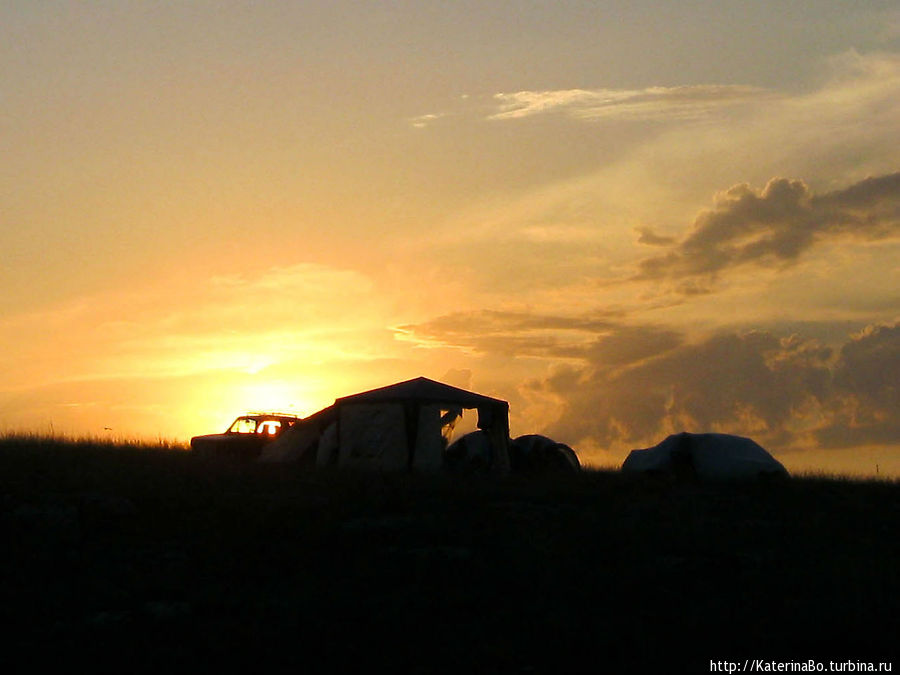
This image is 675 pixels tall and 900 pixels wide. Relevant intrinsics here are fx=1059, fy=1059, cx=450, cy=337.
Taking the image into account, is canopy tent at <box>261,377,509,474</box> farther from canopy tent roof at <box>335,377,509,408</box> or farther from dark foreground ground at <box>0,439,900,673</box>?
dark foreground ground at <box>0,439,900,673</box>

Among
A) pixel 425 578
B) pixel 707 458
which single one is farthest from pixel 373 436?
pixel 425 578

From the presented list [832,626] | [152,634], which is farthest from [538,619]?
[152,634]

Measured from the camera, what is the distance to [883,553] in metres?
15.7

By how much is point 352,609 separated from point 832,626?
547cm

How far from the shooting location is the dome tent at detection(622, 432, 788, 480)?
28.1 m

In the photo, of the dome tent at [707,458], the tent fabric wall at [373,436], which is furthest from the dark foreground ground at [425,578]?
the tent fabric wall at [373,436]

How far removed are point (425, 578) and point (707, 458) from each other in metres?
16.6

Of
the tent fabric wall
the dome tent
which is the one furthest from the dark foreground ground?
the tent fabric wall

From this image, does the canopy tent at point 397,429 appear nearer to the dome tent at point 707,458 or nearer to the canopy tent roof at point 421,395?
the canopy tent roof at point 421,395

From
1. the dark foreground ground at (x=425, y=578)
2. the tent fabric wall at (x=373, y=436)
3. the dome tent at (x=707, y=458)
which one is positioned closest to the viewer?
the dark foreground ground at (x=425, y=578)

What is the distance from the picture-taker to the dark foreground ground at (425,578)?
11.2 metres

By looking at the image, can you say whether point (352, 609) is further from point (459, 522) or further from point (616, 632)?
point (459, 522)

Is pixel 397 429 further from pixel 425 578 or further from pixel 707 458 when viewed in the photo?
pixel 425 578

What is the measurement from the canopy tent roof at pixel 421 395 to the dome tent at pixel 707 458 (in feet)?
16.1
